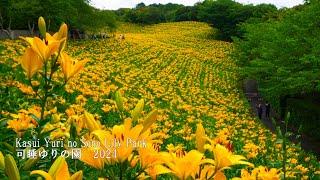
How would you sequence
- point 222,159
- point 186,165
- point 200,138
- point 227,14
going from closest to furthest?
point 186,165 < point 222,159 < point 200,138 < point 227,14

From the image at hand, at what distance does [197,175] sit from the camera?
4.99 ft

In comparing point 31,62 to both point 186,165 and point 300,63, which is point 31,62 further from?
point 300,63

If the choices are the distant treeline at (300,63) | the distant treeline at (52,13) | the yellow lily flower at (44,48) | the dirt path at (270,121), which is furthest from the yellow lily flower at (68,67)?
the distant treeline at (52,13)

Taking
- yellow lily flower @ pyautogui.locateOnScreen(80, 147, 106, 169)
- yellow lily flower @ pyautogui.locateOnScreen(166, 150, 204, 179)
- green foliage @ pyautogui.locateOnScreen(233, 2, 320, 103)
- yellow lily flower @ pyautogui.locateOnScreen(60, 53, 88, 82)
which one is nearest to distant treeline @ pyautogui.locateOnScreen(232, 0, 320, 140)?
green foliage @ pyautogui.locateOnScreen(233, 2, 320, 103)

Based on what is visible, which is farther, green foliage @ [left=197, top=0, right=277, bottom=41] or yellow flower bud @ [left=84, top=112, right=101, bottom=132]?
green foliage @ [left=197, top=0, right=277, bottom=41]

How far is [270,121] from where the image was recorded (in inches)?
891

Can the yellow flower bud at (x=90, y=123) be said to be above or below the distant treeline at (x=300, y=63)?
above

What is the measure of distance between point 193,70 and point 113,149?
30.4 meters

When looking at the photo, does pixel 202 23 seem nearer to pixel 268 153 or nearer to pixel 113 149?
pixel 268 153

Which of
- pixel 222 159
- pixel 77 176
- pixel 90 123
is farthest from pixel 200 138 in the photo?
pixel 77 176

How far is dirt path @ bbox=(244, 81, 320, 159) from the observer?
17.0 m

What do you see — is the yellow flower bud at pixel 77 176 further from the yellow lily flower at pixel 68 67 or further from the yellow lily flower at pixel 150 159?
the yellow lily flower at pixel 68 67

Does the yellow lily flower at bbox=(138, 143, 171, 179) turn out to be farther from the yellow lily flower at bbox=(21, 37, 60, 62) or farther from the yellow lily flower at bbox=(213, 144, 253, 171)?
the yellow lily flower at bbox=(21, 37, 60, 62)

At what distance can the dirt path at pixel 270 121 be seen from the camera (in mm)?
17047
